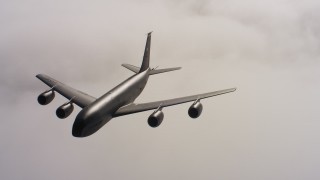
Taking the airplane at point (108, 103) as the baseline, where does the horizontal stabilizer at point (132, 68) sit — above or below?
above

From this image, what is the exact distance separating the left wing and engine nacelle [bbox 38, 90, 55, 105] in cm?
111

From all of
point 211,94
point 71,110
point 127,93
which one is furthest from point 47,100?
point 211,94

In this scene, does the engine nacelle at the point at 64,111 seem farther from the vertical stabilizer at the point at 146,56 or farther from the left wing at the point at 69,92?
the vertical stabilizer at the point at 146,56

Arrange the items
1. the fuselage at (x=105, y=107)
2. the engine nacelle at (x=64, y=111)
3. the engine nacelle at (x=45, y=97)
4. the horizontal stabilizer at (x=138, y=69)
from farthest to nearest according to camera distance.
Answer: the horizontal stabilizer at (x=138, y=69) → the engine nacelle at (x=45, y=97) → the engine nacelle at (x=64, y=111) → the fuselage at (x=105, y=107)

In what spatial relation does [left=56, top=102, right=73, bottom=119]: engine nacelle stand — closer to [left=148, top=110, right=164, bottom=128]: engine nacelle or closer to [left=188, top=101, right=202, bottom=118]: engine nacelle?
[left=148, top=110, right=164, bottom=128]: engine nacelle

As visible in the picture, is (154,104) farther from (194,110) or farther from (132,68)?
(132,68)

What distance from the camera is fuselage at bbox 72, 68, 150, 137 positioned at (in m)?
35.3

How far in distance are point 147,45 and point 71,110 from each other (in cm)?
1777

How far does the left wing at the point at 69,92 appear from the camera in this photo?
42844mm

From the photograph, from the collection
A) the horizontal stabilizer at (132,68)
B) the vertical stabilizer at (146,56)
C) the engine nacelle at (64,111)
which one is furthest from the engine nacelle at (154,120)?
the horizontal stabilizer at (132,68)

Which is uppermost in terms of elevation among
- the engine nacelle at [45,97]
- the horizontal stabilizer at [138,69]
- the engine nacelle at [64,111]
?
the horizontal stabilizer at [138,69]

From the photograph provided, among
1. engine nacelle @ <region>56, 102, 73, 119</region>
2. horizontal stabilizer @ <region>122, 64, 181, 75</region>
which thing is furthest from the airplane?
horizontal stabilizer @ <region>122, 64, 181, 75</region>

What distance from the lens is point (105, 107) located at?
37969mm

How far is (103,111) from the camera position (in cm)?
3747
